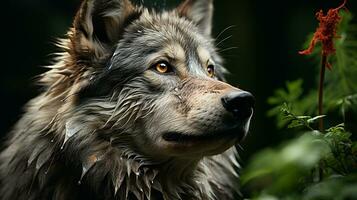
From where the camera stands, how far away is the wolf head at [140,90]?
11.7ft

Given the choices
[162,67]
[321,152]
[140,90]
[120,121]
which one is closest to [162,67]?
[162,67]

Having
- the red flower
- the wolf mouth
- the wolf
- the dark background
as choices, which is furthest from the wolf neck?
the dark background

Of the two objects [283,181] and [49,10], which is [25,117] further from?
[49,10]

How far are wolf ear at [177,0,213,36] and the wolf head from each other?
20.4 inches

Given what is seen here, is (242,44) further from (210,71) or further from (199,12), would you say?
(210,71)

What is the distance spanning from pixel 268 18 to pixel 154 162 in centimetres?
518

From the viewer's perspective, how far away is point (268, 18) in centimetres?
865

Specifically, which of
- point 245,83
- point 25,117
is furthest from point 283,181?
point 245,83

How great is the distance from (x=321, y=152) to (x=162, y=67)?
69.3 inches

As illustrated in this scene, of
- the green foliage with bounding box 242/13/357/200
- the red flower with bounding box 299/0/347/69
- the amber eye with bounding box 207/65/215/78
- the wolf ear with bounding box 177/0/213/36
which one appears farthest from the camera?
the wolf ear with bounding box 177/0/213/36

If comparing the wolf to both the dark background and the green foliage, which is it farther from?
the dark background

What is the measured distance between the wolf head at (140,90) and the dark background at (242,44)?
3750 mm

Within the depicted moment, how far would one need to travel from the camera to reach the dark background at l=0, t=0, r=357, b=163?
8.06 metres

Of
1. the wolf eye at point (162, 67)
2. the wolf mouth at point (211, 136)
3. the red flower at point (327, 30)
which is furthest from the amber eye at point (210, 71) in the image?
the red flower at point (327, 30)
